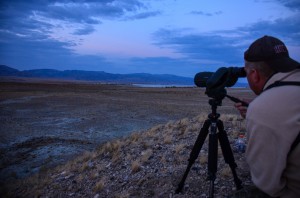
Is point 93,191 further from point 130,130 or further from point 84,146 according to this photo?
point 130,130

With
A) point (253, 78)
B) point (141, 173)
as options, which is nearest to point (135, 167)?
point (141, 173)

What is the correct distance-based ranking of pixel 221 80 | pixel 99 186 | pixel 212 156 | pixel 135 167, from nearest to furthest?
1. pixel 221 80
2. pixel 212 156
3. pixel 99 186
4. pixel 135 167

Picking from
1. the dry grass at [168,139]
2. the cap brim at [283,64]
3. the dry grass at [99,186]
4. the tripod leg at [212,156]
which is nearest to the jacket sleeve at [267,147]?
the cap brim at [283,64]

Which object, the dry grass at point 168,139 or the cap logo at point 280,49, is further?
the dry grass at point 168,139

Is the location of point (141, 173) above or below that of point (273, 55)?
below

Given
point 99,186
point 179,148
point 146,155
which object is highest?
point 179,148

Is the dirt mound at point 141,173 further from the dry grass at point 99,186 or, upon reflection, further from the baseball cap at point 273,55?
the baseball cap at point 273,55

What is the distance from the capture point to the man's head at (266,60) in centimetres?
205

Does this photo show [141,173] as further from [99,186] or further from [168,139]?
[168,139]

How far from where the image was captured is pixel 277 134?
1.75 metres

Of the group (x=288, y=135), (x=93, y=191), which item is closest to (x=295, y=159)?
(x=288, y=135)

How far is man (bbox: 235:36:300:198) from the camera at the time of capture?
1.74m

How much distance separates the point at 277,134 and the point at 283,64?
544 millimetres

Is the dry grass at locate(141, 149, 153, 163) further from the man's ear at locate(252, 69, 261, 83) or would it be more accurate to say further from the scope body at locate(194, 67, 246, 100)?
the man's ear at locate(252, 69, 261, 83)
